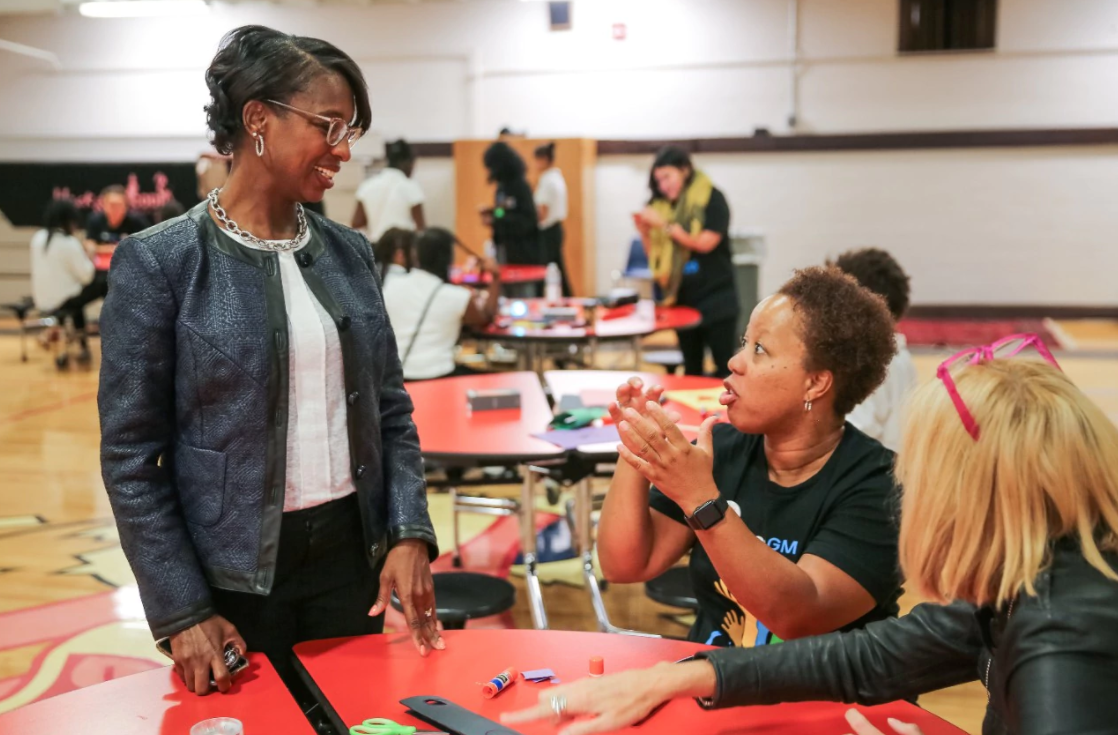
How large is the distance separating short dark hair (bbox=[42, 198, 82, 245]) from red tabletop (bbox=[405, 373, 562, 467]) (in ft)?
20.5

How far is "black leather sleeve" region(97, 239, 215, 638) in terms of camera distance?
1.52 metres

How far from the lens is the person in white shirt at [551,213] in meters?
8.54

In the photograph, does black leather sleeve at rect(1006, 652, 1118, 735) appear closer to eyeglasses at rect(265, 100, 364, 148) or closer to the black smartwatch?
the black smartwatch

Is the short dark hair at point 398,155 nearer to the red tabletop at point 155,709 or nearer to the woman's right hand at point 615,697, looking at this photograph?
the red tabletop at point 155,709

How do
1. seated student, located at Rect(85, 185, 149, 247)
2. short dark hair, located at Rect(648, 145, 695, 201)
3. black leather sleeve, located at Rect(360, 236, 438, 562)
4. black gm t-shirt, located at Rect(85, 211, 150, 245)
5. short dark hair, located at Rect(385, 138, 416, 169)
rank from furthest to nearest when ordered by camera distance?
black gm t-shirt, located at Rect(85, 211, 150, 245) < seated student, located at Rect(85, 185, 149, 247) < short dark hair, located at Rect(385, 138, 416, 169) < short dark hair, located at Rect(648, 145, 695, 201) < black leather sleeve, located at Rect(360, 236, 438, 562)

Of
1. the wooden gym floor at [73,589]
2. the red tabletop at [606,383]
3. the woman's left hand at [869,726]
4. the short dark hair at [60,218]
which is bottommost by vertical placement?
the wooden gym floor at [73,589]

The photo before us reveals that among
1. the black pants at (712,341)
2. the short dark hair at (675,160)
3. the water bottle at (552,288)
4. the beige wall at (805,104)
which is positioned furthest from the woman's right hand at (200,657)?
the beige wall at (805,104)

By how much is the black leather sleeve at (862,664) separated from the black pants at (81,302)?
8.60 metres

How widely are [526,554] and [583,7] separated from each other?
27.4 ft

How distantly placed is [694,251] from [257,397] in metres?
4.56

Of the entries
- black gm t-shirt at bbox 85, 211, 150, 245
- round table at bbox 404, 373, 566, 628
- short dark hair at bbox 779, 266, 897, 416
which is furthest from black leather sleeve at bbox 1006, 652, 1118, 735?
black gm t-shirt at bbox 85, 211, 150, 245

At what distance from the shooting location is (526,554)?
3672 mm

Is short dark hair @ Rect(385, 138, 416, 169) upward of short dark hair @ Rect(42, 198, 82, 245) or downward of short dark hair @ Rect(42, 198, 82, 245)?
upward

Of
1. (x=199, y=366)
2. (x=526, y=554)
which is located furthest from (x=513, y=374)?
(x=199, y=366)
